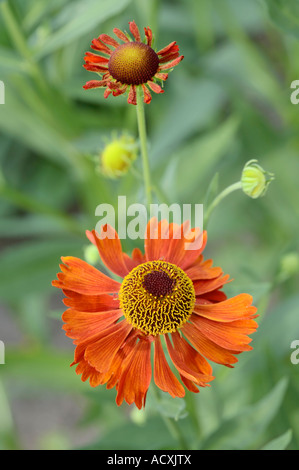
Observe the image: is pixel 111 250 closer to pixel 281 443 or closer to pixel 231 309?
pixel 231 309

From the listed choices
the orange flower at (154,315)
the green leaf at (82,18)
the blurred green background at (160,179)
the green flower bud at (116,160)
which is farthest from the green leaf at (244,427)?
the green leaf at (82,18)

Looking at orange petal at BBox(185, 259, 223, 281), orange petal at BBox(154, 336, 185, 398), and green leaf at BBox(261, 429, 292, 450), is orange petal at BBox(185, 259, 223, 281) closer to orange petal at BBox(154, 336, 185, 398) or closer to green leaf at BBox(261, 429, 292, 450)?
orange petal at BBox(154, 336, 185, 398)

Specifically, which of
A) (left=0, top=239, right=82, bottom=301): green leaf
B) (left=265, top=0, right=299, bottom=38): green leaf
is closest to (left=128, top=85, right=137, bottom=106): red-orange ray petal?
(left=265, top=0, right=299, bottom=38): green leaf

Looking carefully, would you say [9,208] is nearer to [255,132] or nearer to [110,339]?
[255,132]

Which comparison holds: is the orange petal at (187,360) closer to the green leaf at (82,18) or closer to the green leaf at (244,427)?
the green leaf at (244,427)

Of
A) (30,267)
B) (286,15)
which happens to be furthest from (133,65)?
(30,267)

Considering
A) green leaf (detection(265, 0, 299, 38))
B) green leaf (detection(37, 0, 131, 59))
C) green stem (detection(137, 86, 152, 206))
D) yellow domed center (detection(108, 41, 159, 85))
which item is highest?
green leaf (detection(37, 0, 131, 59))

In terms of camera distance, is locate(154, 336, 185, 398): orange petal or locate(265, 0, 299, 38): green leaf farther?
locate(265, 0, 299, 38): green leaf
